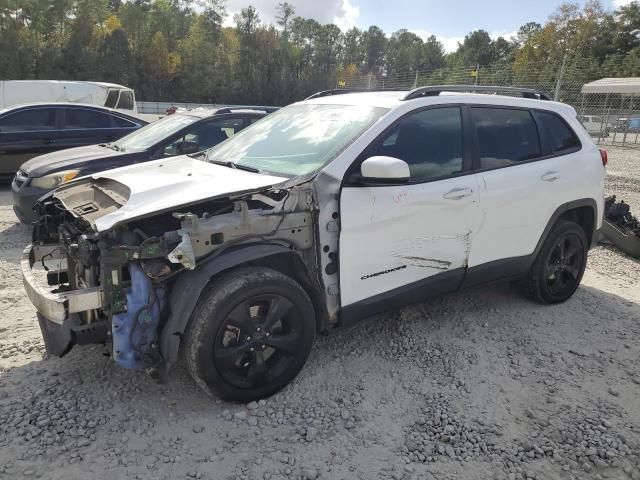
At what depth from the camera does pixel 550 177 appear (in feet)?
13.6

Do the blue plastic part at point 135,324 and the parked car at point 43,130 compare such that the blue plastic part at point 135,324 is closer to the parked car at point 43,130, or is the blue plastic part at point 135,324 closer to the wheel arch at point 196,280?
the wheel arch at point 196,280

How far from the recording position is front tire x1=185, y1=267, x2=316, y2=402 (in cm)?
275

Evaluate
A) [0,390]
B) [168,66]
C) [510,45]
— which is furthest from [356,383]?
[510,45]

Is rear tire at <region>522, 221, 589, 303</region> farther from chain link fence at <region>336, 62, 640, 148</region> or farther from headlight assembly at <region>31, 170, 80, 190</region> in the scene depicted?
chain link fence at <region>336, 62, 640, 148</region>

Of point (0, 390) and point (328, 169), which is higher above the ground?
point (328, 169)

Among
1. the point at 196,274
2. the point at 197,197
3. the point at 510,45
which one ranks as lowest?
the point at 196,274

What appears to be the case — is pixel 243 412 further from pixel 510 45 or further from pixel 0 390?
pixel 510 45

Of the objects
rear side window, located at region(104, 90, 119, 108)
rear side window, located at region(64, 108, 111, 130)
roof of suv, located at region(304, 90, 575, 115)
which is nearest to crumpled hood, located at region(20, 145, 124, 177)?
rear side window, located at region(64, 108, 111, 130)

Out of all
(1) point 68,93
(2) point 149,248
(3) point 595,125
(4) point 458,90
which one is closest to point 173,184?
(2) point 149,248

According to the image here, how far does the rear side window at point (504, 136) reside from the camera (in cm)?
382

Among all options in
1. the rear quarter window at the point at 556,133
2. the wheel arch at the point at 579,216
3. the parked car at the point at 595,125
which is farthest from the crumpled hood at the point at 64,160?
the parked car at the point at 595,125

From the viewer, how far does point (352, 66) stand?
80.9m

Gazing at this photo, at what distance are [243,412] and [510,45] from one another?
91703 mm

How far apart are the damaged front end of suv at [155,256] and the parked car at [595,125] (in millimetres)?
23699
